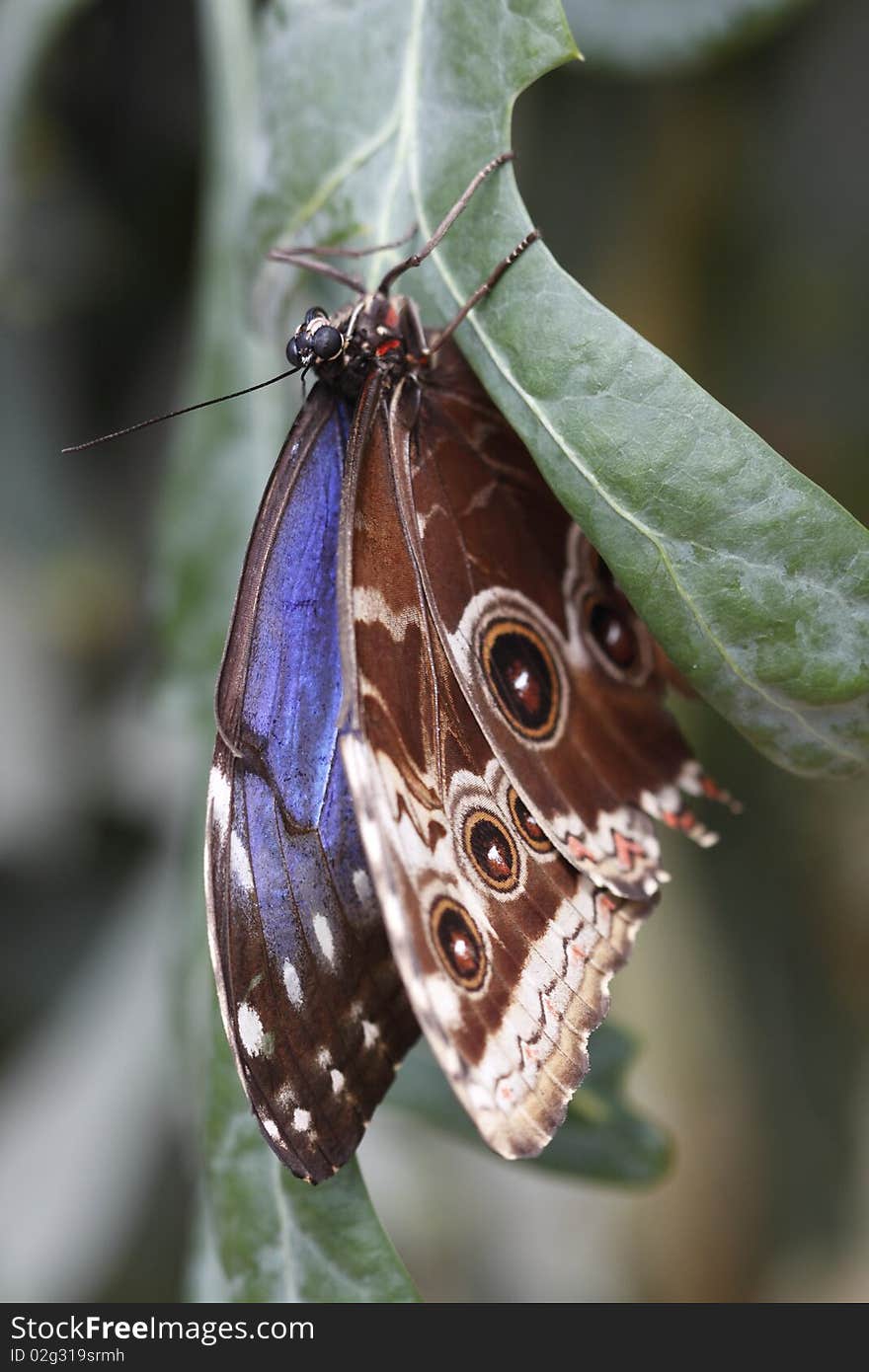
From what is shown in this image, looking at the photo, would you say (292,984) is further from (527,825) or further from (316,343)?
(316,343)

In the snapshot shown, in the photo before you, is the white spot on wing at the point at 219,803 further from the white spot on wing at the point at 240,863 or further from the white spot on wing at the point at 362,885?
the white spot on wing at the point at 362,885

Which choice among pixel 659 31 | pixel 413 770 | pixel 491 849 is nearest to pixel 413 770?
pixel 413 770

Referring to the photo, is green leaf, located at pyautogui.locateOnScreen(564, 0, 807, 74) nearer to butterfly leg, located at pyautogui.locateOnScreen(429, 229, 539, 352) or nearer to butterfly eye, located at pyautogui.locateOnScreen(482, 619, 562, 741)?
butterfly leg, located at pyautogui.locateOnScreen(429, 229, 539, 352)

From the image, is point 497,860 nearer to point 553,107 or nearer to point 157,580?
point 157,580

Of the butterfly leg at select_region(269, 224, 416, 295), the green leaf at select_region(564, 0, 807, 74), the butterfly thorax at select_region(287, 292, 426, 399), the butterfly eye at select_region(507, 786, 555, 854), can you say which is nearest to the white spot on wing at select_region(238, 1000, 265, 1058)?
the butterfly eye at select_region(507, 786, 555, 854)

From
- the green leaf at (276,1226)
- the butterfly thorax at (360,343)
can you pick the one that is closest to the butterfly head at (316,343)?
the butterfly thorax at (360,343)
